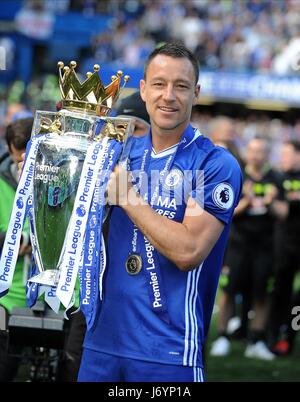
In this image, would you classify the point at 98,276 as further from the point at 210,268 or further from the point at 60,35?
the point at 60,35

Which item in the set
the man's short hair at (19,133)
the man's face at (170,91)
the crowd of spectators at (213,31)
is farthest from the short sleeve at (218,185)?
the crowd of spectators at (213,31)

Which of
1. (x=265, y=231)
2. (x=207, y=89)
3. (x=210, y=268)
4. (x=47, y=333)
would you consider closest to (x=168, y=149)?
(x=210, y=268)

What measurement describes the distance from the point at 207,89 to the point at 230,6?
4.84m

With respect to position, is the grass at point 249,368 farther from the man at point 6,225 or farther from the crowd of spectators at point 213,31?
the crowd of spectators at point 213,31

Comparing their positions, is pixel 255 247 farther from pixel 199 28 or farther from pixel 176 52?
pixel 199 28

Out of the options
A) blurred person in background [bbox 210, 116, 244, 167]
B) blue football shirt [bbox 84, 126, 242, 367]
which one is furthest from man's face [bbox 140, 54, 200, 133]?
blurred person in background [bbox 210, 116, 244, 167]

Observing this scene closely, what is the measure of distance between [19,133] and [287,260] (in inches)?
203

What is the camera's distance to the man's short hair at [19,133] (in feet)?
17.4

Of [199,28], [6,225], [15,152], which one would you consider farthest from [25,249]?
[199,28]

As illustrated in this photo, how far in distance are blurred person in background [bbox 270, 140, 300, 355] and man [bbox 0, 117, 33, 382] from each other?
4.86m

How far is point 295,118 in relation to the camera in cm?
2438

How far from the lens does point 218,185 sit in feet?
11.9

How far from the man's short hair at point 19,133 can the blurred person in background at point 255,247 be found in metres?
4.48

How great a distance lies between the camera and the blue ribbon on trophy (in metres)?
3.55
